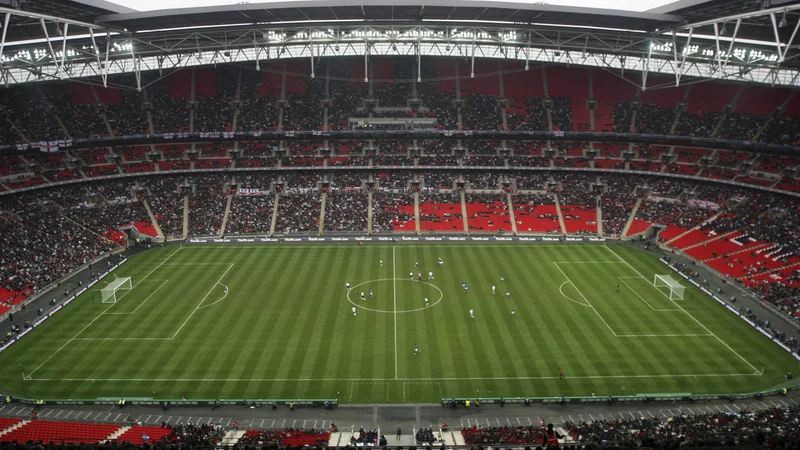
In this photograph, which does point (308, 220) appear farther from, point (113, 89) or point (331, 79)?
point (113, 89)

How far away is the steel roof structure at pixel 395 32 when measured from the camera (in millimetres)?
47281

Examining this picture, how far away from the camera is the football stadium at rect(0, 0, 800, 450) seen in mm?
31109

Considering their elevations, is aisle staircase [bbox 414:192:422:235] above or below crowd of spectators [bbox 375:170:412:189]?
below

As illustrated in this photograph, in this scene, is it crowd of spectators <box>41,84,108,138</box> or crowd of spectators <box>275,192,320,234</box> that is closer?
crowd of spectators <box>275,192,320,234</box>

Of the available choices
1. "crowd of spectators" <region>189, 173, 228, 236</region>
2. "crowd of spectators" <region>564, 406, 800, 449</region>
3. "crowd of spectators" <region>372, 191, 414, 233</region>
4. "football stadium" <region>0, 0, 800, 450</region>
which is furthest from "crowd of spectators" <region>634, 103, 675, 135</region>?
"crowd of spectators" <region>189, 173, 228, 236</region>

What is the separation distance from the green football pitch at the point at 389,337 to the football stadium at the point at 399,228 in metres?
0.24

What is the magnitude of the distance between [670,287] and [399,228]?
29.9 metres

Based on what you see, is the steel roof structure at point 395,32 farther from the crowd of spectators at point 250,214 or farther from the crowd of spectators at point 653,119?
the crowd of spectators at point 250,214

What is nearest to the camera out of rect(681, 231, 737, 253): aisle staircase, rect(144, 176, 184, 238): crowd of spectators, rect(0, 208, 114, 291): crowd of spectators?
rect(0, 208, 114, 291): crowd of spectators

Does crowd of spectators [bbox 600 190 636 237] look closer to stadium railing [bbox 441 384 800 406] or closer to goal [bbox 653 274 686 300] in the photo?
goal [bbox 653 274 686 300]

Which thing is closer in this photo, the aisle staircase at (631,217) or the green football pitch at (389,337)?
the green football pitch at (389,337)

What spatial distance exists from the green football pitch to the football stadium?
0.78ft

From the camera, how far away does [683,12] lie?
157ft

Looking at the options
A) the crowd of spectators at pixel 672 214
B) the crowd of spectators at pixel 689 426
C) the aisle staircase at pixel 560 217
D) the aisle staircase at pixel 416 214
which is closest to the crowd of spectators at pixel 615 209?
the crowd of spectators at pixel 672 214
